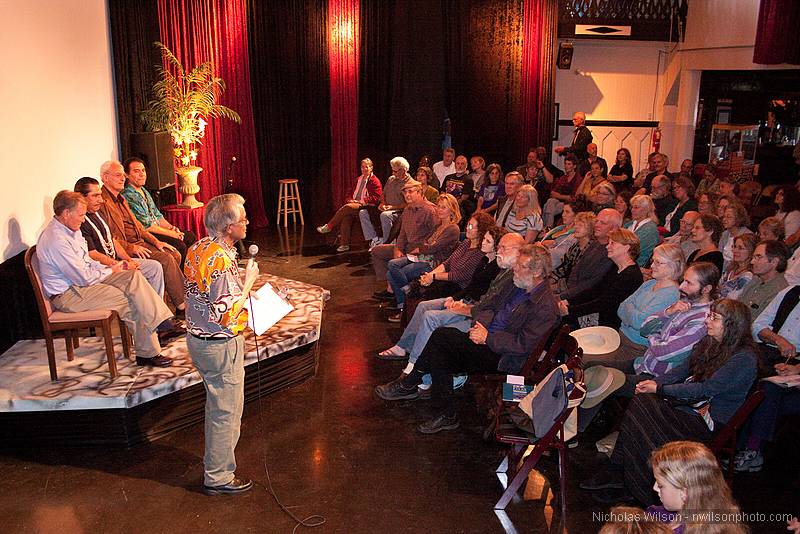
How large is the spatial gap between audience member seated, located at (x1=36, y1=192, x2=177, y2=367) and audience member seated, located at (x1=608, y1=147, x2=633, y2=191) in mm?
6330

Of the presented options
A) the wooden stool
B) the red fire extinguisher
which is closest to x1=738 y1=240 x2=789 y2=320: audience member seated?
the wooden stool

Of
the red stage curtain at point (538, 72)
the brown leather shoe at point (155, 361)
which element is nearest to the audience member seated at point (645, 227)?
the brown leather shoe at point (155, 361)

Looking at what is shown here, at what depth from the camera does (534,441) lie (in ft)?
11.2

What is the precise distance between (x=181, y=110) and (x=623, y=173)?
5532 millimetres

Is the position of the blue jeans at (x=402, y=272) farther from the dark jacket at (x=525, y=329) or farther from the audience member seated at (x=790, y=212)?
the audience member seated at (x=790, y=212)

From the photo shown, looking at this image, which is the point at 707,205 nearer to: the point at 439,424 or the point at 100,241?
the point at 439,424

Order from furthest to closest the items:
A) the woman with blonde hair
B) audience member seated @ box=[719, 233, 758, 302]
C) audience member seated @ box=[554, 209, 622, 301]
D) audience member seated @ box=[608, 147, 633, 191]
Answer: audience member seated @ box=[608, 147, 633, 191] < audience member seated @ box=[554, 209, 622, 301] < audience member seated @ box=[719, 233, 758, 302] < the woman with blonde hair

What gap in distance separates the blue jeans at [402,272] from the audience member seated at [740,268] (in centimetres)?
244

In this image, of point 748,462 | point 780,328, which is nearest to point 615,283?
point 780,328

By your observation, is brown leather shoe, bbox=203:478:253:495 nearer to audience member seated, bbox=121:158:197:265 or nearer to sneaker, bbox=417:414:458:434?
sneaker, bbox=417:414:458:434

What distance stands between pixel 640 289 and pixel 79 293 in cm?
349

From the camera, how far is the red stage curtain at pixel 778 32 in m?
8.50

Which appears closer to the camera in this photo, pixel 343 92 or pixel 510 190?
pixel 510 190

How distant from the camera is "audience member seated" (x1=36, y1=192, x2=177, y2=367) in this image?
169 inches
